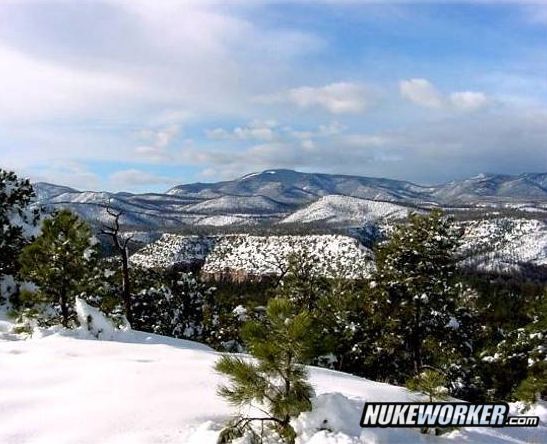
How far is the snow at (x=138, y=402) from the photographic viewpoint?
6.85 metres

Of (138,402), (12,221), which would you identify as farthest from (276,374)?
(12,221)

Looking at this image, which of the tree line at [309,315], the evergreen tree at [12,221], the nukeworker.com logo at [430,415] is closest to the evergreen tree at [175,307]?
the tree line at [309,315]

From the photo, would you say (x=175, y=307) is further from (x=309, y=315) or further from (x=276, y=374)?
(x=309, y=315)

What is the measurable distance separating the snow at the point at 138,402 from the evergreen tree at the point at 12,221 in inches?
500

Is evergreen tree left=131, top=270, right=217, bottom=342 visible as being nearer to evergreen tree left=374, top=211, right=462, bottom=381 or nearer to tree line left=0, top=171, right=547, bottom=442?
tree line left=0, top=171, right=547, bottom=442

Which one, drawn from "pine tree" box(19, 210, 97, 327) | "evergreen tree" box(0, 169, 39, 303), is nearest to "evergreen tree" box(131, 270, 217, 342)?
"evergreen tree" box(0, 169, 39, 303)

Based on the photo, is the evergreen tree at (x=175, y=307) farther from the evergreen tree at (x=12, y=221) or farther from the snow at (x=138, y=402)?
the snow at (x=138, y=402)

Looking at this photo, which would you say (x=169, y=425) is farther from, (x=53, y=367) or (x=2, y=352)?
(x=2, y=352)

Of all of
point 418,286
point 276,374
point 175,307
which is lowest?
point 175,307

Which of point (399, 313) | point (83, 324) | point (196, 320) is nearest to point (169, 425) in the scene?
point (83, 324)

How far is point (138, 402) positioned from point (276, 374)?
2.73 m

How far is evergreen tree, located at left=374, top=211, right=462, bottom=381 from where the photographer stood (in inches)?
897

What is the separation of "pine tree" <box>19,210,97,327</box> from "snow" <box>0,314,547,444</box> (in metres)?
4.60

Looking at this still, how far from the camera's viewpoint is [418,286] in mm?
23078
